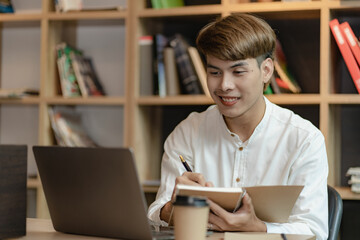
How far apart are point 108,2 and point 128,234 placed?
2.25 meters

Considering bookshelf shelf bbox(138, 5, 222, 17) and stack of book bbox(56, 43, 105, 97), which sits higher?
bookshelf shelf bbox(138, 5, 222, 17)

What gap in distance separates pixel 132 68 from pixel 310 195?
1.38m

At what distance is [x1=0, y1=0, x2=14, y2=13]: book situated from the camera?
10.3ft

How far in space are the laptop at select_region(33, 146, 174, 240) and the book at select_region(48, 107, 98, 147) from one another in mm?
1642

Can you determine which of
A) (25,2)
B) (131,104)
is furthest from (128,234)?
(25,2)

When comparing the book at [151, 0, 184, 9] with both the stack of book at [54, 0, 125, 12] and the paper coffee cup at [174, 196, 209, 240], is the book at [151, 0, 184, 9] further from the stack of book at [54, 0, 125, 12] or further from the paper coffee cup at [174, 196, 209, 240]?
the paper coffee cup at [174, 196, 209, 240]

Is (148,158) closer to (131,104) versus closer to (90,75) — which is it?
(131,104)

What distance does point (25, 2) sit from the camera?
3439mm

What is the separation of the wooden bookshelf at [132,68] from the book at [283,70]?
0.33ft

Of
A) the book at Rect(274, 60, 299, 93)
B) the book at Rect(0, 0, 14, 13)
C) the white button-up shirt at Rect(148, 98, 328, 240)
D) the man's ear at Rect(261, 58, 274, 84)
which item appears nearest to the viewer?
the white button-up shirt at Rect(148, 98, 328, 240)

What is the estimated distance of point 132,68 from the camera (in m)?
2.84

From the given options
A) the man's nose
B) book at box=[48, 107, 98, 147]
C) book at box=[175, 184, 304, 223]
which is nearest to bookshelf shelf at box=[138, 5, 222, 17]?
book at box=[48, 107, 98, 147]

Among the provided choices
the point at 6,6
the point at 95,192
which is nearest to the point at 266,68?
the point at 95,192

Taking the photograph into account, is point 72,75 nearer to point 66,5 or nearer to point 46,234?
point 66,5
